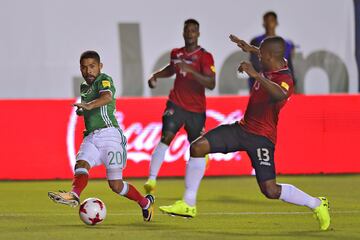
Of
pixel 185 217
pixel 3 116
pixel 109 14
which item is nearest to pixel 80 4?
pixel 109 14

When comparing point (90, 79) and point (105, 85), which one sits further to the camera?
point (90, 79)

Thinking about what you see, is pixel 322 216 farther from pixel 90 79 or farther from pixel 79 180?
pixel 90 79

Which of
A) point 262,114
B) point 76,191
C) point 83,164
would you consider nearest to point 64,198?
point 76,191

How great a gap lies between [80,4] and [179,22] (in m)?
1.53

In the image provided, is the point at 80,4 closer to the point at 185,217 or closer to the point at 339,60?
the point at 339,60

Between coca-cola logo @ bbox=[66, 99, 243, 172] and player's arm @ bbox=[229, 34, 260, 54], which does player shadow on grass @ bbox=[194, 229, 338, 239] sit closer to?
player's arm @ bbox=[229, 34, 260, 54]

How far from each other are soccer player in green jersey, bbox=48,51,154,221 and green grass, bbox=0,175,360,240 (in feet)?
1.16

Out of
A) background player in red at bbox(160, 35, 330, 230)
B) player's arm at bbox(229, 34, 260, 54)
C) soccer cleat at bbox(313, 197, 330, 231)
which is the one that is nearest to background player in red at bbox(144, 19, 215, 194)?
player's arm at bbox(229, 34, 260, 54)

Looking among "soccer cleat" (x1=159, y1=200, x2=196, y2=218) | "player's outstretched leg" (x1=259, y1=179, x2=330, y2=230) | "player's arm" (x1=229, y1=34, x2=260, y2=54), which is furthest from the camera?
"player's arm" (x1=229, y1=34, x2=260, y2=54)

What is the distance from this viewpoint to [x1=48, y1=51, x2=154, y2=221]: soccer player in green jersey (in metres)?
11.0

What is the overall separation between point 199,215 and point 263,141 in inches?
53.1

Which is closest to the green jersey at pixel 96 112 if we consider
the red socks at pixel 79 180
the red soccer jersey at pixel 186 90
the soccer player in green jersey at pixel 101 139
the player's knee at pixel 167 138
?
the soccer player in green jersey at pixel 101 139

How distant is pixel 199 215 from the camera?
1191cm

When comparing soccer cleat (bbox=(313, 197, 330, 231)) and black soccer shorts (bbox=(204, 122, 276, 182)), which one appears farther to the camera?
black soccer shorts (bbox=(204, 122, 276, 182))
